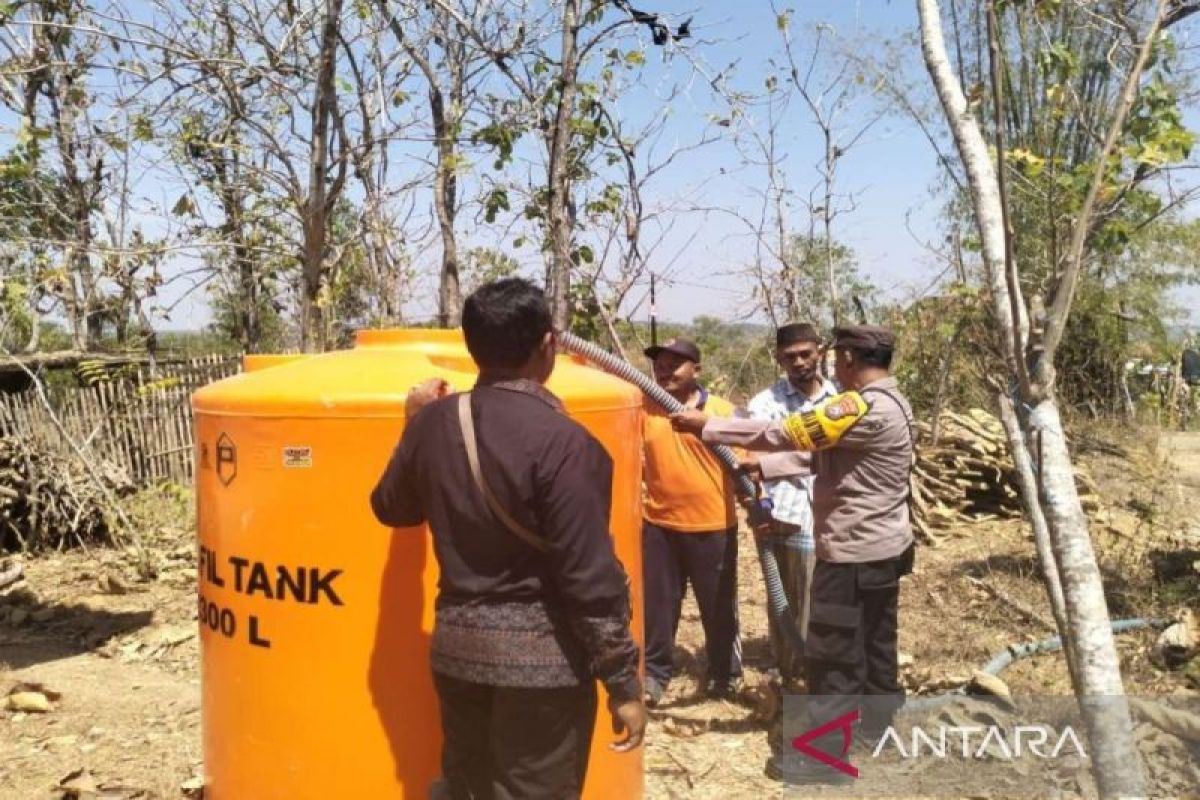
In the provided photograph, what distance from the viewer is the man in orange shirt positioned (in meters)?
4.20

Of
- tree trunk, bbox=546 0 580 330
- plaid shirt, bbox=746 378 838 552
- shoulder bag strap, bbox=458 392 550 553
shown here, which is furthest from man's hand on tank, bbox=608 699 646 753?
tree trunk, bbox=546 0 580 330

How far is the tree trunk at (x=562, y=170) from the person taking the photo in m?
4.91

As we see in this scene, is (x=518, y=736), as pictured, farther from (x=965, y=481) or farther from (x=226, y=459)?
(x=965, y=481)

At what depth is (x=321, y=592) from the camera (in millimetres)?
2404

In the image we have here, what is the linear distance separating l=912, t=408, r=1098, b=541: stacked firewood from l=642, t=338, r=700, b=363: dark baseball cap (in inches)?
172

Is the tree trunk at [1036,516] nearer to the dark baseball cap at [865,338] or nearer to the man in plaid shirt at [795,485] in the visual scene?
the dark baseball cap at [865,338]

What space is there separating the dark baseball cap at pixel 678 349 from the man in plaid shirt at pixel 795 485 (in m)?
0.37

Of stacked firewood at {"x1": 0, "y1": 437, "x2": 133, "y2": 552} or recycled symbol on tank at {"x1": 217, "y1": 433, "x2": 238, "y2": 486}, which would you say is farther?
stacked firewood at {"x1": 0, "y1": 437, "x2": 133, "y2": 552}

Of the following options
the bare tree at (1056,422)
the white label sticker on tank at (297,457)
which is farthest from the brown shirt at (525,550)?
the bare tree at (1056,422)

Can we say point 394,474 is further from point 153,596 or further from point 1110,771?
point 153,596

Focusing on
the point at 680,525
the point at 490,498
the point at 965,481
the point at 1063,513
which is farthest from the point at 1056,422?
the point at 965,481

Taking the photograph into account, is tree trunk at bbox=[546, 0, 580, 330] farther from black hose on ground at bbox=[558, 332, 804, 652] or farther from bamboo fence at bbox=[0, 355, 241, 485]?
bamboo fence at bbox=[0, 355, 241, 485]

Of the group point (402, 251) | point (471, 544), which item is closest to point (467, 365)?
point (471, 544)

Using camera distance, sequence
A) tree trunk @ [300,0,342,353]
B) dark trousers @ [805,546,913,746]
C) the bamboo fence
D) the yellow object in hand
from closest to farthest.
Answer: the yellow object in hand, dark trousers @ [805,546,913,746], tree trunk @ [300,0,342,353], the bamboo fence
